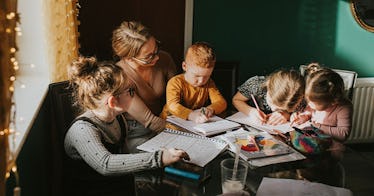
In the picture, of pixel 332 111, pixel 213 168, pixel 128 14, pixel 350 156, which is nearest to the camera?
pixel 213 168

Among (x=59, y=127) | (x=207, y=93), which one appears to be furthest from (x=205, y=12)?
(x=59, y=127)

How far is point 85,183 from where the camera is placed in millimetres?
1690

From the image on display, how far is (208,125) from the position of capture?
191 cm

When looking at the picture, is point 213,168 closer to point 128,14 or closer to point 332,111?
point 332,111

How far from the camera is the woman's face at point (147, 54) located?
2.20m

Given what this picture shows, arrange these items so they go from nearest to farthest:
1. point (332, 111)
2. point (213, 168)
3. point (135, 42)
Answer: point (213, 168) < point (332, 111) < point (135, 42)

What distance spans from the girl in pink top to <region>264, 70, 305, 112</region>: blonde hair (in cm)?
4

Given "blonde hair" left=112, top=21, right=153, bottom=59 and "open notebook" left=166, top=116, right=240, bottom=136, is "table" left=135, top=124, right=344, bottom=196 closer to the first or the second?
"open notebook" left=166, top=116, right=240, bottom=136

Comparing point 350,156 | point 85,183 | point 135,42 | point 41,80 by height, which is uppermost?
point 135,42

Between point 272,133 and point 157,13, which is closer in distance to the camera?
point 272,133

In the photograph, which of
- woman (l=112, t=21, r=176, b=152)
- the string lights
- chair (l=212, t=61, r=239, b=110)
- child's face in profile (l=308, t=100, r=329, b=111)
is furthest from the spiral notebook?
chair (l=212, t=61, r=239, b=110)

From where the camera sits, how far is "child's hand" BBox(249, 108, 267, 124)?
2.02m

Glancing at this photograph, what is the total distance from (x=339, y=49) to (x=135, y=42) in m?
1.83

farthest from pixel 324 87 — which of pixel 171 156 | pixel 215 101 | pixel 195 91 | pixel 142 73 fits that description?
pixel 142 73
